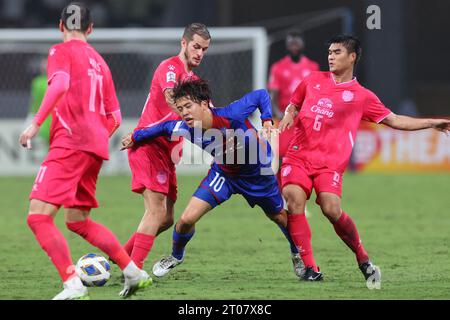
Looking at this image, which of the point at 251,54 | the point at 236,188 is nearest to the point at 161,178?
the point at 236,188

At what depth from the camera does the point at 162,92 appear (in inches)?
322

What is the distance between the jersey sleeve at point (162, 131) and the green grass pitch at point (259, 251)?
109cm

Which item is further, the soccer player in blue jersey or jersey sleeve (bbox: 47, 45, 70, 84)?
the soccer player in blue jersey

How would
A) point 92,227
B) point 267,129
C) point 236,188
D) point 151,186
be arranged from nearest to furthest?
point 92,227
point 267,129
point 236,188
point 151,186

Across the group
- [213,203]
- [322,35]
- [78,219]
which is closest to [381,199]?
[322,35]

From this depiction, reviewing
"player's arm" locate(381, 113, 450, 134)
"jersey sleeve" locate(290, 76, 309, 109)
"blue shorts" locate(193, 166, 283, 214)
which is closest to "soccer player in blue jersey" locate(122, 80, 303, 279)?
"blue shorts" locate(193, 166, 283, 214)

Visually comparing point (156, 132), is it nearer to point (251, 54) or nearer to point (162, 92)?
point (162, 92)

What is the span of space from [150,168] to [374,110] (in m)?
1.76

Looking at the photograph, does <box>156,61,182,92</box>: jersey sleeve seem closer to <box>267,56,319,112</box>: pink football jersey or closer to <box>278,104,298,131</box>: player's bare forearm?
<box>278,104,298,131</box>: player's bare forearm

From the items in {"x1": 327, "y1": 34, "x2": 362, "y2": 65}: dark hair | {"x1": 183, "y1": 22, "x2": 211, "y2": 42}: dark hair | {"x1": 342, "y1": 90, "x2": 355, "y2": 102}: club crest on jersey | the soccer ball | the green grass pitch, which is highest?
{"x1": 183, "y1": 22, "x2": 211, "y2": 42}: dark hair

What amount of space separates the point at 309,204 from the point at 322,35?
6.42m

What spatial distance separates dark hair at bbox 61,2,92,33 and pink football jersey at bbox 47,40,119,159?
97 millimetres

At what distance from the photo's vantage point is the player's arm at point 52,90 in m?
6.71

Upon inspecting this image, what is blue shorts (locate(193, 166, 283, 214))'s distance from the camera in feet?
26.0
